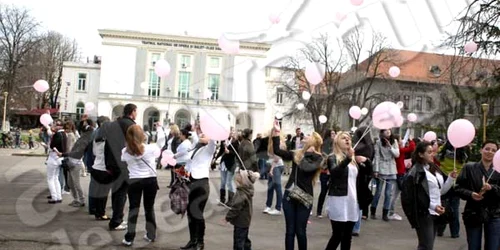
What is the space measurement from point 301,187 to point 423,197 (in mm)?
1346

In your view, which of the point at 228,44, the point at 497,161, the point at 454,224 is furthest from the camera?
the point at 454,224

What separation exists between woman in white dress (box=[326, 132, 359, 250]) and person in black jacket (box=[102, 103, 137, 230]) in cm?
317

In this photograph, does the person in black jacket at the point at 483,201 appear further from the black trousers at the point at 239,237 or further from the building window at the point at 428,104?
the building window at the point at 428,104

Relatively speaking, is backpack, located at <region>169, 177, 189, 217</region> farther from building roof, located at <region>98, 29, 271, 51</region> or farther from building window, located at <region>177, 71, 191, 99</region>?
building window, located at <region>177, 71, 191, 99</region>

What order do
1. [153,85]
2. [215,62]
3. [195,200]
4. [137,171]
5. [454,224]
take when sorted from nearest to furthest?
[137,171] → [195,200] → [454,224] → [215,62] → [153,85]

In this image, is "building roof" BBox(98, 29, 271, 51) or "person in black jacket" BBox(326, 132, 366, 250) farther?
"building roof" BBox(98, 29, 271, 51)

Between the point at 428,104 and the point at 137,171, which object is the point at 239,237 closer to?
the point at 137,171

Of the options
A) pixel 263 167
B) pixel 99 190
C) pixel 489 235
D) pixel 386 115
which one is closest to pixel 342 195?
pixel 489 235

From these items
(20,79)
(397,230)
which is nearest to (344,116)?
(20,79)

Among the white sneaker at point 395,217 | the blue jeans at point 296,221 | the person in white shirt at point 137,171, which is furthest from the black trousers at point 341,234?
the white sneaker at point 395,217

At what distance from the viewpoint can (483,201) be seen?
17.2ft

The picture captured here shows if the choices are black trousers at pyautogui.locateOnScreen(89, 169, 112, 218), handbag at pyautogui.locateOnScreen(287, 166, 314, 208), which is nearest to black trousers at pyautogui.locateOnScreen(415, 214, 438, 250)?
handbag at pyautogui.locateOnScreen(287, 166, 314, 208)

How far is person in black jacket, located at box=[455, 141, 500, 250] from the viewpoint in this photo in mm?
5246

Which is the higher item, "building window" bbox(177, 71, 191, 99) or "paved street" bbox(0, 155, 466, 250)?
"building window" bbox(177, 71, 191, 99)
